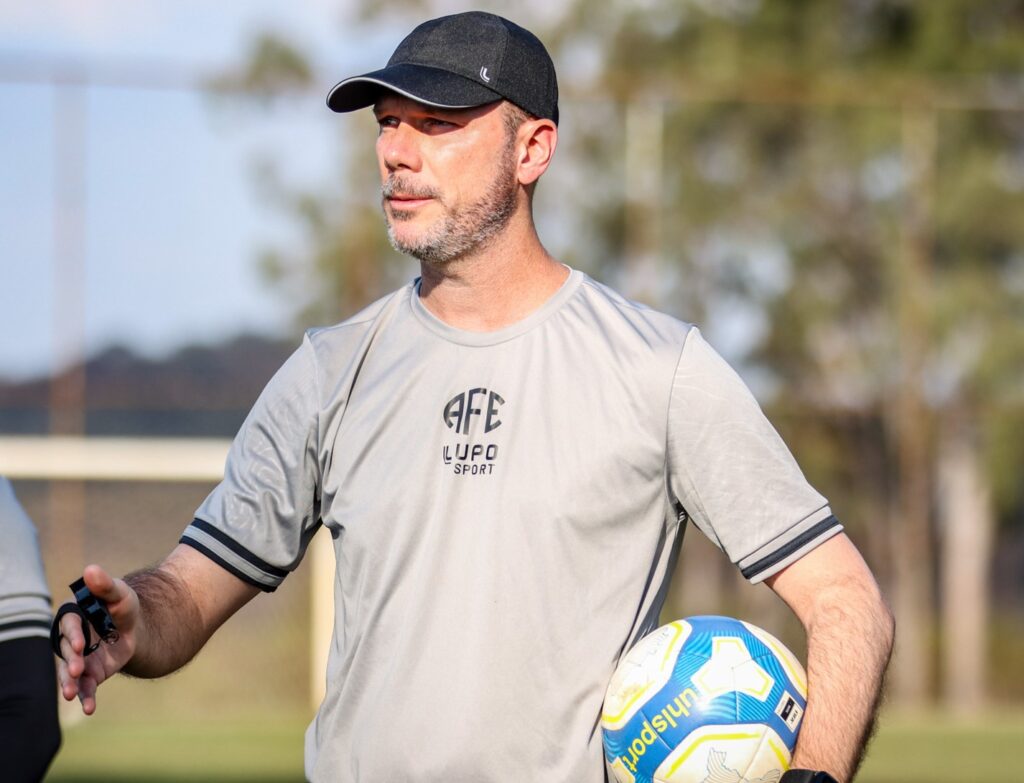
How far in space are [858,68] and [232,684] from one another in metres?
12.0

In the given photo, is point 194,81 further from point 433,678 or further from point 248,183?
point 433,678

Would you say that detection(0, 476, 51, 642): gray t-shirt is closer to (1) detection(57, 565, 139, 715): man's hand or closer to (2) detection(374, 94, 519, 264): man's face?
(1) detection(57, 565, 139, 715): man's hand

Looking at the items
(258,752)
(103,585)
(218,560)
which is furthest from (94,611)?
(258,752)

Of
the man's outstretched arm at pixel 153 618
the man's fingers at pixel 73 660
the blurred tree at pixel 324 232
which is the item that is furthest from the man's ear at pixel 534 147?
the blurred tree at pixel 324 232

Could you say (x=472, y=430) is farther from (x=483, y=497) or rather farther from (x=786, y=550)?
(x=786, y=550)

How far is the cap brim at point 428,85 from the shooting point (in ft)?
11.0

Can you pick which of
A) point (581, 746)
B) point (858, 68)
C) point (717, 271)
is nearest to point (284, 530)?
point (581, 746)

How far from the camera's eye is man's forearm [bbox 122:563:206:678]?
321cm

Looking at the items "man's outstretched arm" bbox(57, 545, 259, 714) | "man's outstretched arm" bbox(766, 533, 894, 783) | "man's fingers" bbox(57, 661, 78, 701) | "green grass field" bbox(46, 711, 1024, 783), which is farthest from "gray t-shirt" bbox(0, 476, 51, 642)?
"green grass field" bbox(46, 711, 1024, 783)

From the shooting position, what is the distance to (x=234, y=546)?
3.45 metres

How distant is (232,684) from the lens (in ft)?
43.1

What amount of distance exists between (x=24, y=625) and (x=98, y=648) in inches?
22.8

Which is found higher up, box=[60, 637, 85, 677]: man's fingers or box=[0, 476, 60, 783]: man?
box=[60, 637, 85, 677]: man's fingers

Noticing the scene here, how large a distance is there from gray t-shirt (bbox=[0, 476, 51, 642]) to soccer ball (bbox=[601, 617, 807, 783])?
133 centimetres
